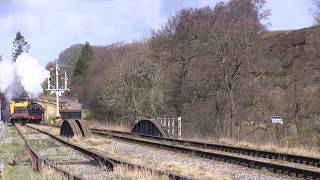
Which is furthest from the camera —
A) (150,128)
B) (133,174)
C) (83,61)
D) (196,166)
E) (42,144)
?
(83,61)

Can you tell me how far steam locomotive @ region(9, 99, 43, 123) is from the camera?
5997 cm

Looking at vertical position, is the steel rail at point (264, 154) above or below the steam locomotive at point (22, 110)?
below

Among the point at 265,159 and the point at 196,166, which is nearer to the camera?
the point at 196,166

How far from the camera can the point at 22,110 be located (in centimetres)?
6078

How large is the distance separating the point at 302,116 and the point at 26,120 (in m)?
38.2

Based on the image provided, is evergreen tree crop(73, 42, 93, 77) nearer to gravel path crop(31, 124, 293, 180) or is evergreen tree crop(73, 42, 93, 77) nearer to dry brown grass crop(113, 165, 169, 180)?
gravel path crop(31, 124, 293, 180)

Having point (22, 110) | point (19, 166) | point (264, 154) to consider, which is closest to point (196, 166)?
point (264, 154)

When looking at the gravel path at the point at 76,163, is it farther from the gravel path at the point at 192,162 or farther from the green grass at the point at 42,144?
the green grass at the point at 42,144

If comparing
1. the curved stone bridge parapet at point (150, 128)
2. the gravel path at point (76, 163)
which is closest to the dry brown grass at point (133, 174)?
the gravel path at point (76, 163)

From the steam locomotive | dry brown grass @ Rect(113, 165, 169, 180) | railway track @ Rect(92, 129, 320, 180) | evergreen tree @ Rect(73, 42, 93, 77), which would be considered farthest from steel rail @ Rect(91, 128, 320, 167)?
evergreen tree @ Rect(73, 42, 93, 77)

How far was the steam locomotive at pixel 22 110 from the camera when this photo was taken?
5997 centimetres

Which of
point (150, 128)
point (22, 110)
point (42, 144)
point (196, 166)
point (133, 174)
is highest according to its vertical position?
point (22, 110)

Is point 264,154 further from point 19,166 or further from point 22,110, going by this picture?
point 22,110

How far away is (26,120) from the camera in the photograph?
62000 millimetres
